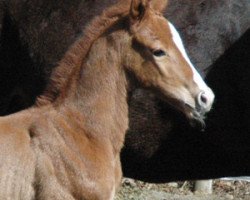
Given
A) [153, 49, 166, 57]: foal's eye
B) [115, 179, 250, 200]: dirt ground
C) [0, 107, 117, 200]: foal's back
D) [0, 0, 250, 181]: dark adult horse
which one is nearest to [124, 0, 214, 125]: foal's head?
[153, 49, 166, 57]: foal's eye

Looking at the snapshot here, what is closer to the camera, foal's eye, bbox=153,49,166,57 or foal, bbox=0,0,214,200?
foal, bbox=0,0,214,200

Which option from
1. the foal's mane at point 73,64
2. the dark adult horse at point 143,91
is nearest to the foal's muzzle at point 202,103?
the foal's mane at point 73,64

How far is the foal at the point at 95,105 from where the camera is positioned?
25.1 ft

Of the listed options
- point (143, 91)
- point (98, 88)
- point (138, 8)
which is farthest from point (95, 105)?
point (143, 91)

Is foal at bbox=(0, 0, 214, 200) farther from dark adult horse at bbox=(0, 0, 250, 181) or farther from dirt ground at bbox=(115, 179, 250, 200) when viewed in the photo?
dirt ground at bbox=(115, 179, 250, 200)

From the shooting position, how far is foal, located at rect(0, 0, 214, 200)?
764cm

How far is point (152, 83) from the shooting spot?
7914mm

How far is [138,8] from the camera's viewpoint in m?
7.94

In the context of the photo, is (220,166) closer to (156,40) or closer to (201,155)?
(201,155)

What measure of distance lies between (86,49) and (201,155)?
5.79 ft

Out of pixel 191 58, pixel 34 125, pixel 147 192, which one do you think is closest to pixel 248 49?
pixel 191 58

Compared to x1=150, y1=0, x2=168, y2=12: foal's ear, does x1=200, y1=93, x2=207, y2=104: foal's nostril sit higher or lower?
lower

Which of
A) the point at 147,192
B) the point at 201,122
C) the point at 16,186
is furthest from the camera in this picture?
the point at 147,192

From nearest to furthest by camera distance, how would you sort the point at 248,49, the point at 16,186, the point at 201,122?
the point at 16,186 → the point at 201,122 → the point at 248,49
